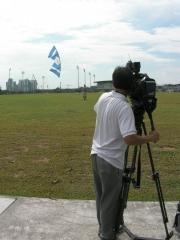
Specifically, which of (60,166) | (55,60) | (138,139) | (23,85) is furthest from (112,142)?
(23,85)

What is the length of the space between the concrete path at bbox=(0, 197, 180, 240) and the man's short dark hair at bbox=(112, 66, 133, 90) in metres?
1.58

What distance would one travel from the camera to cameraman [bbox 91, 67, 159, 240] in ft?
14.3

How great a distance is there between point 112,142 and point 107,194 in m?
0.49

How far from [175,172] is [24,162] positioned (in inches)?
116

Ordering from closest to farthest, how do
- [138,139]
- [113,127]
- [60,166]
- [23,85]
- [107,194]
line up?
1. [138,139]
2. [113,127]
3. [107,194]
4. [60,166]
5. [23,85]

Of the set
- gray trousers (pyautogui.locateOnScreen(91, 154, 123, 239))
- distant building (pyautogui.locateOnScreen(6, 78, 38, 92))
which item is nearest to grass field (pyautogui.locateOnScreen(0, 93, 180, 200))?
gray trousers (pyautogui.locateOnScreen(91, 154, 123, 239))

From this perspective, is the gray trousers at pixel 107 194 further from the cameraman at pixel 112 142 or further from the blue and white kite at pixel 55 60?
the blue and white kite at pixel 55 60

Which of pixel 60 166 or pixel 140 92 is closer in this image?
pixel 140 92

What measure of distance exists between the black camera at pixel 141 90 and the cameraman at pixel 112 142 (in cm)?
7

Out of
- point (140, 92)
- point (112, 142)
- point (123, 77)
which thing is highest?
point (123, 77)

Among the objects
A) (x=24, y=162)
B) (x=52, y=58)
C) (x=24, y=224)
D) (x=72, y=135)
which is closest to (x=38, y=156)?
(x=24, y=162)

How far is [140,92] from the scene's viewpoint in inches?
173

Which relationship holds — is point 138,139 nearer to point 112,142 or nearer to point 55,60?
point 112,142

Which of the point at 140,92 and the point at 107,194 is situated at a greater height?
the point at 140,92
